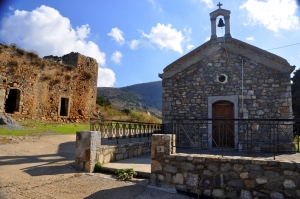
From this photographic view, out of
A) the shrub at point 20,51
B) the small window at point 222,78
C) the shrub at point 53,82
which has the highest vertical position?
the shrub at point 20,51

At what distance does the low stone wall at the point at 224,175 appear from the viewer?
4.00 m

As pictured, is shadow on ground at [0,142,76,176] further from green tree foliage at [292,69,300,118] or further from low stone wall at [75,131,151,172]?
green tree foliage at [292,69,300,118]

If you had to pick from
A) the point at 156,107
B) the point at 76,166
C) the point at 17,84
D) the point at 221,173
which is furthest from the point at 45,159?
the point at 156,107

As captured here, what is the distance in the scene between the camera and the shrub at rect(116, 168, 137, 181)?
5.22m

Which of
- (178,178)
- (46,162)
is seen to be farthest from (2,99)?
(178,178)

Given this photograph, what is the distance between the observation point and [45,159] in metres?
6.59

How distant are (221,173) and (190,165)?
627 mm

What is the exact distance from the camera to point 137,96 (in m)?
59.9

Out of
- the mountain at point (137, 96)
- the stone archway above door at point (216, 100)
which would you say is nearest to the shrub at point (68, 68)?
the stone archway above door at point (216, 100)

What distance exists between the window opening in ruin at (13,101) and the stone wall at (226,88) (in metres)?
11.0

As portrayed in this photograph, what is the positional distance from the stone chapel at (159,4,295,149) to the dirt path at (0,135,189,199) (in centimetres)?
575

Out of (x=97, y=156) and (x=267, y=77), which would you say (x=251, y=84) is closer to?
(x=267, y=77)

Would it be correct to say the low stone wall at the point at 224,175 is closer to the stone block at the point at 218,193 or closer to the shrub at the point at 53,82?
the stone block at the point at 218,193

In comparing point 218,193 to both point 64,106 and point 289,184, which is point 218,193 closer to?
point 289,184
